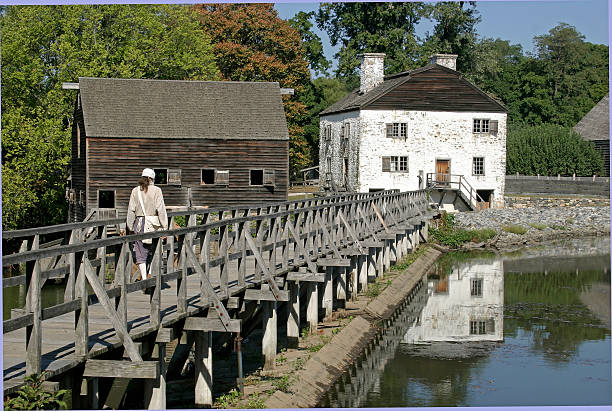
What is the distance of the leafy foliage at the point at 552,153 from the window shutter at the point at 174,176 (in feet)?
109

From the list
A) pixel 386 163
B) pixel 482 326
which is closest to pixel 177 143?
pixel 386 163

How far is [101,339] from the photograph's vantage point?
9844mm

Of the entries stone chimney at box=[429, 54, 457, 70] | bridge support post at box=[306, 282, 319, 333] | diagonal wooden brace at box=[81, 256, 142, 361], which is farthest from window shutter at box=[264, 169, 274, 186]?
diagonal wooden brace at box=[81, 256, 142, 361]

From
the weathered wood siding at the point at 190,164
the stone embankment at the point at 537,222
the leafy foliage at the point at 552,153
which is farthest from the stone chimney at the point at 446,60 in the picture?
the weathered wood siding at the point at 190,164

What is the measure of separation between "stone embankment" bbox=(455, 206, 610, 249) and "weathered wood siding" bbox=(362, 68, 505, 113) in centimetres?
641

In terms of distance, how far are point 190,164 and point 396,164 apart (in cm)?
1549

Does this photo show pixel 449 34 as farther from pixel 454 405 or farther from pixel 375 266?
pixel 454 405

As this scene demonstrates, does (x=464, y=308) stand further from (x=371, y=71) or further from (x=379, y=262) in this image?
(x=371, y=71)

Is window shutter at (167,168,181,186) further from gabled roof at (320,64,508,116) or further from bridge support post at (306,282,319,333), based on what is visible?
bridge support post at (306,282,319,333)

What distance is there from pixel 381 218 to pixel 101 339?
826 inches

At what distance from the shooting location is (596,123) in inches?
2803

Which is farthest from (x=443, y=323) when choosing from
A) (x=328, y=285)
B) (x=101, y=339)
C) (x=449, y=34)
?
(x=449, y=34)

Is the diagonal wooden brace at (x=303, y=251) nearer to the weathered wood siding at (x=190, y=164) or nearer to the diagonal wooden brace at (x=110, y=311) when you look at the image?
the diagonal wooden brace at (x=110, y=311)

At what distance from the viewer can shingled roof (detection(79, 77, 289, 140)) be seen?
128 ft
